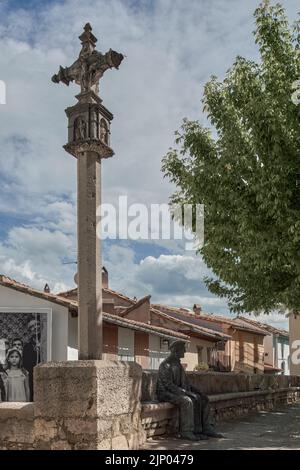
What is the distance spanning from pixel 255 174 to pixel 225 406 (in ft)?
14.2

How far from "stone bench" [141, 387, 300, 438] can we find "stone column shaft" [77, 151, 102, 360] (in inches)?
54.0

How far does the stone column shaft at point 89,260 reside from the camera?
596 centimetres

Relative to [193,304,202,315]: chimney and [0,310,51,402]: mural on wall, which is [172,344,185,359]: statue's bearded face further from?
[193,304,202,315]: chimney

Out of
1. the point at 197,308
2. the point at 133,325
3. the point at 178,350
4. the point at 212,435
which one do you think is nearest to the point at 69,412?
the point at 178,350

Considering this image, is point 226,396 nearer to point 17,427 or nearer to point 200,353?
point 17,427

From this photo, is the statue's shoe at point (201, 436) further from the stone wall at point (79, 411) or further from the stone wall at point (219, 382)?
the stone wall at point (79, 411)

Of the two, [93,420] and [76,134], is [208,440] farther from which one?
[76,134]

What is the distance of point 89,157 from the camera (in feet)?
20.7

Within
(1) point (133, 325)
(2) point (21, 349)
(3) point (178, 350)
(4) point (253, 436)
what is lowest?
(4) point (253, 436)

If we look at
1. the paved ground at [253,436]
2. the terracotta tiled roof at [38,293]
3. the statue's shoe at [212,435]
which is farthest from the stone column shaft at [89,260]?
the terracotta tiled roof at [38,293]

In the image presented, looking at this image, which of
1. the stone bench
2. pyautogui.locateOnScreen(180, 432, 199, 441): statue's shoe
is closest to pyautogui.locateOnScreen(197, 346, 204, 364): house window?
the stone bench

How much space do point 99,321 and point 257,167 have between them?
533 cm

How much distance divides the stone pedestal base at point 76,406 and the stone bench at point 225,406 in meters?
1.29

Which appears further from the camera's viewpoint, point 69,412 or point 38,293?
point 38,293
